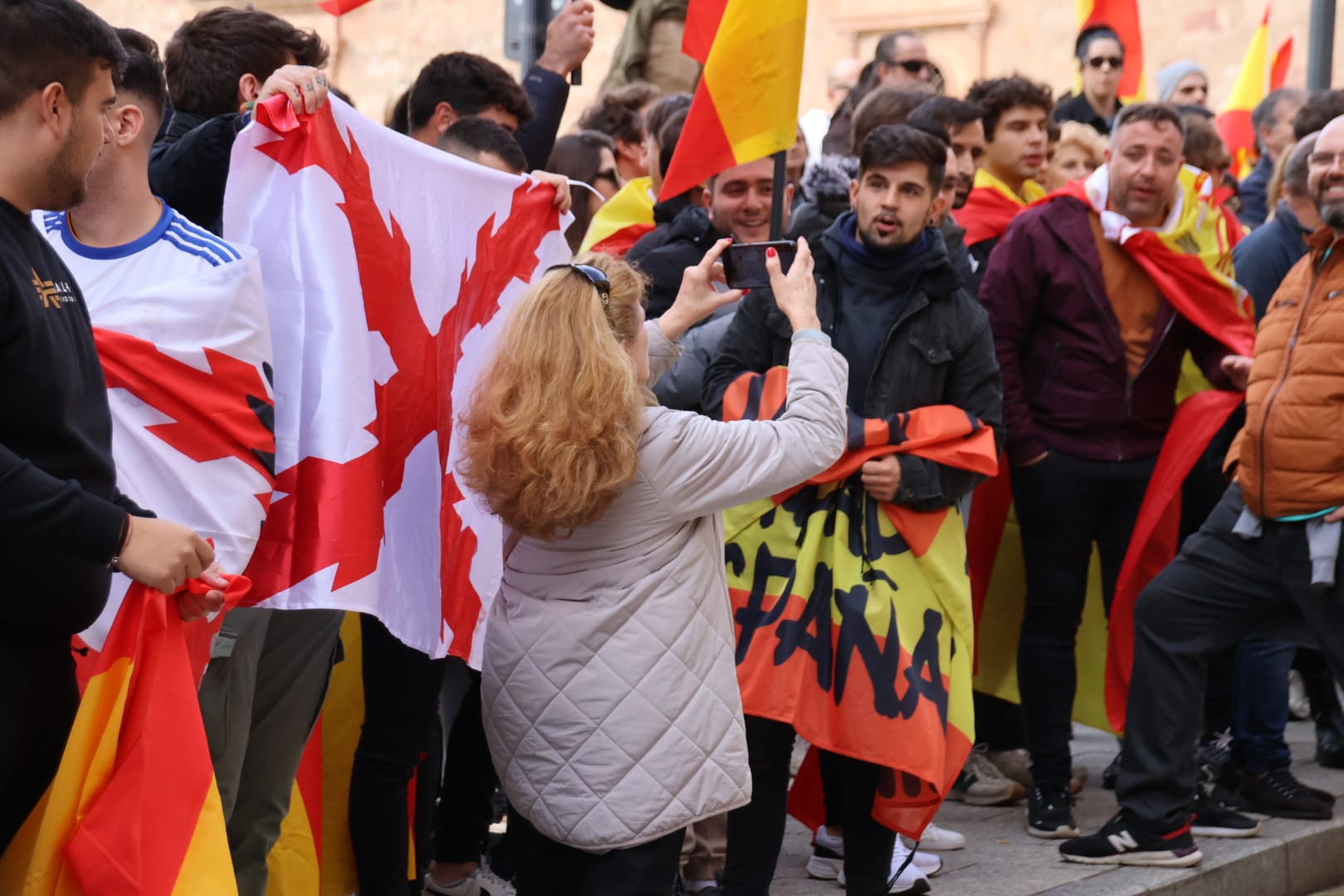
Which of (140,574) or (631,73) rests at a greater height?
(631,73)

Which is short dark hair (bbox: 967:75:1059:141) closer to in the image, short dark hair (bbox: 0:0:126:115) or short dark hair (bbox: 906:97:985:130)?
short dark hair (bbox: 906:97:985:130)

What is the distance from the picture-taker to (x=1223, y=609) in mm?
5355

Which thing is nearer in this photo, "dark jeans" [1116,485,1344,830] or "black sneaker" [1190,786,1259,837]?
"dark jeans" [1116,485,1344,830]

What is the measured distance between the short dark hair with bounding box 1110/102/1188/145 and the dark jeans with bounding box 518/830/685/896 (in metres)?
3.27

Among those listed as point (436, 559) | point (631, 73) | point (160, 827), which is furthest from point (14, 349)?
point (631, 73)

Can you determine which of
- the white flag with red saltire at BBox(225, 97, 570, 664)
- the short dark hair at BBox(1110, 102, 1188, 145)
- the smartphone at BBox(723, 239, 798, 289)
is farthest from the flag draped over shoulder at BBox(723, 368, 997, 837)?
the short dark hair at BBox(1110, 102, 1188, 145)

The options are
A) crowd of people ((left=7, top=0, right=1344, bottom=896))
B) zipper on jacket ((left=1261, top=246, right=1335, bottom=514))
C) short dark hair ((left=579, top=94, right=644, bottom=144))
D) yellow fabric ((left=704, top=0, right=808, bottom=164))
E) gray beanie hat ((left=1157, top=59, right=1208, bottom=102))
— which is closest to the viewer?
crowd of people ((left=7, top=0, right=1344, bottom=896))

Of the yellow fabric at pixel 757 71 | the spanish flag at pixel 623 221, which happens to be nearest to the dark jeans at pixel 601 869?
the yellow fabric at pixel 757 71

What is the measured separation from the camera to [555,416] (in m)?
3.50

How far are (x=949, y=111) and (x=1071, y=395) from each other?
1.20 m

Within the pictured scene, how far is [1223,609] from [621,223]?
7.63 ft

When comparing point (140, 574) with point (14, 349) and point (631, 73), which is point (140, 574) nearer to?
point (14, 349)

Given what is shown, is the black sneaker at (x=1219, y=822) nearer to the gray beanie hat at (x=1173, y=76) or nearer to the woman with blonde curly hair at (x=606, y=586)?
the woman with blonde curly hair at (x=606, y=586)

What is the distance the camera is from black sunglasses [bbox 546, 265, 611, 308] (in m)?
3.64
